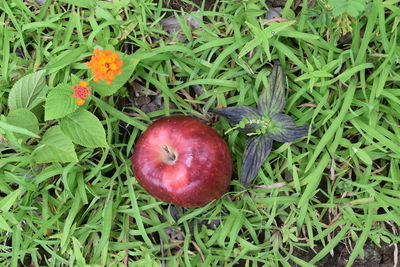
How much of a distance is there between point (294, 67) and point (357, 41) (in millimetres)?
308

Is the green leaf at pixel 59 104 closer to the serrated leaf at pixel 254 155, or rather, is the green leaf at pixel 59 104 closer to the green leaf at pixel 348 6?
the serrated leaf at pixel 254 155

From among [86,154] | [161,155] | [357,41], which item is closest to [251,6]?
[357,41]

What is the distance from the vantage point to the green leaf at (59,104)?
1.71 metres

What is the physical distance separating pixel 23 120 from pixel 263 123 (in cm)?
114

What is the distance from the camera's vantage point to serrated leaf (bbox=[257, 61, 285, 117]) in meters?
1.82

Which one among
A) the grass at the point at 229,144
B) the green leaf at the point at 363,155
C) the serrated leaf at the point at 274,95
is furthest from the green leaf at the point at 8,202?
the green leaf at the point at 363,155

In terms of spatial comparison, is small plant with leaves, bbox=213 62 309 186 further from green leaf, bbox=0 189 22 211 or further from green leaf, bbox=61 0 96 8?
green leaf, bbox=0 189 22 211

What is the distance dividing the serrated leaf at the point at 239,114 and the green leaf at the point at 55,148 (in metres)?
0.69

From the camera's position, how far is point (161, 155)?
1703 mm

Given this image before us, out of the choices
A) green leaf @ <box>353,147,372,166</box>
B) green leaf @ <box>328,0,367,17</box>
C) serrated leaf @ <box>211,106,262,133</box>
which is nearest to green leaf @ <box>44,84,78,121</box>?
serrated leaf @ <box>211,106,262,133</box>

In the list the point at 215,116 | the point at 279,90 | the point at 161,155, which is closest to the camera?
the point at 161,155

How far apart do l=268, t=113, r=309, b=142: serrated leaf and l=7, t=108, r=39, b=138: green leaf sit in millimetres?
1130

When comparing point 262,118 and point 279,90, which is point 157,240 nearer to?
point 262,118

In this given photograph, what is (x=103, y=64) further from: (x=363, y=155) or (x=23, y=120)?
(x=363, y=155)
